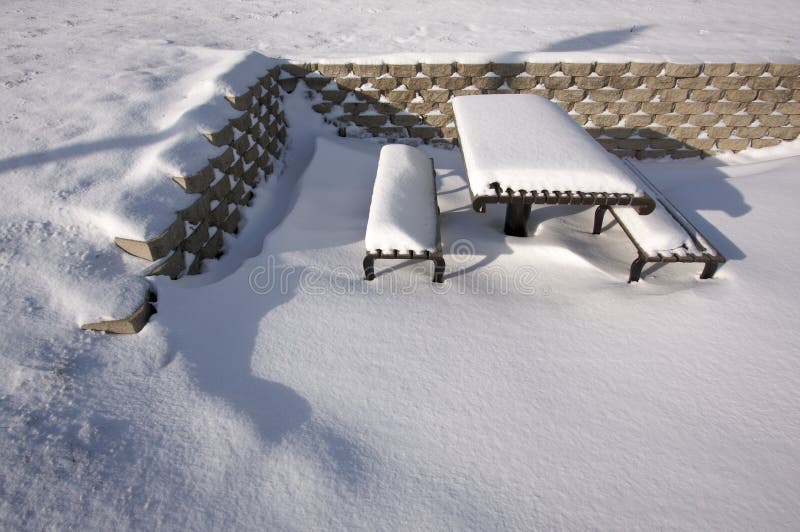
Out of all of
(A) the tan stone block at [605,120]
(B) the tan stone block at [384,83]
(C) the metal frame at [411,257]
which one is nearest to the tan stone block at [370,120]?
(B) the tan stone block at [384,83]

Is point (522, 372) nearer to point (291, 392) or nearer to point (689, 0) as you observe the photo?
point (291, 392)

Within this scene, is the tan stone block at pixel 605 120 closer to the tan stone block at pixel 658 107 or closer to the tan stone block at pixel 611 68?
the tan stone block at pixel 658 107

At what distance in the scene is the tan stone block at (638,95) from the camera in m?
5.15

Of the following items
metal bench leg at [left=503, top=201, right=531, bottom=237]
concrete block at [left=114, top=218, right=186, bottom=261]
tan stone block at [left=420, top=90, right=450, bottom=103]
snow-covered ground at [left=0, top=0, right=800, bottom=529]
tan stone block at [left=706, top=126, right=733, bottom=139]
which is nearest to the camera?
snow-covered ground at [left=0, top=0, right=800, bottom=529]

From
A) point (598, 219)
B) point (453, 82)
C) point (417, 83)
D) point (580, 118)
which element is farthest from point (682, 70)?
point (417, 83)

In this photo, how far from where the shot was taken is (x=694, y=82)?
509cm

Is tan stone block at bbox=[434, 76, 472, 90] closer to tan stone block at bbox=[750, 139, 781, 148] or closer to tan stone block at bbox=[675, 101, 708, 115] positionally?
tan stone block at bbox=[675, 101, 708, 115]

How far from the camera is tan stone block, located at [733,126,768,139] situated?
5418mm

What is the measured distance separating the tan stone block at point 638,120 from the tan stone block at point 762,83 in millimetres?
1122

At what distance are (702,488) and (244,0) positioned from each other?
9.34 metres

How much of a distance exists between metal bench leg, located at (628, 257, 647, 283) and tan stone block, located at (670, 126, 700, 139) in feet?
11.2

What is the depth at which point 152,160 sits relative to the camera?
2.93 m

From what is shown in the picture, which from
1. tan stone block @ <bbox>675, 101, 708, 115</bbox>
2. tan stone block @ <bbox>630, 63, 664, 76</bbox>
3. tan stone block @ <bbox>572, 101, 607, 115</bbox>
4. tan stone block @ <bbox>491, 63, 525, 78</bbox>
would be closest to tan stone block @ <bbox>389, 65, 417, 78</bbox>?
tan stone block @ <bbox>491, 63, 525, 78</bbox>

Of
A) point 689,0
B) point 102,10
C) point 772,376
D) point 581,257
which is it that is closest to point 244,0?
point 102,10
